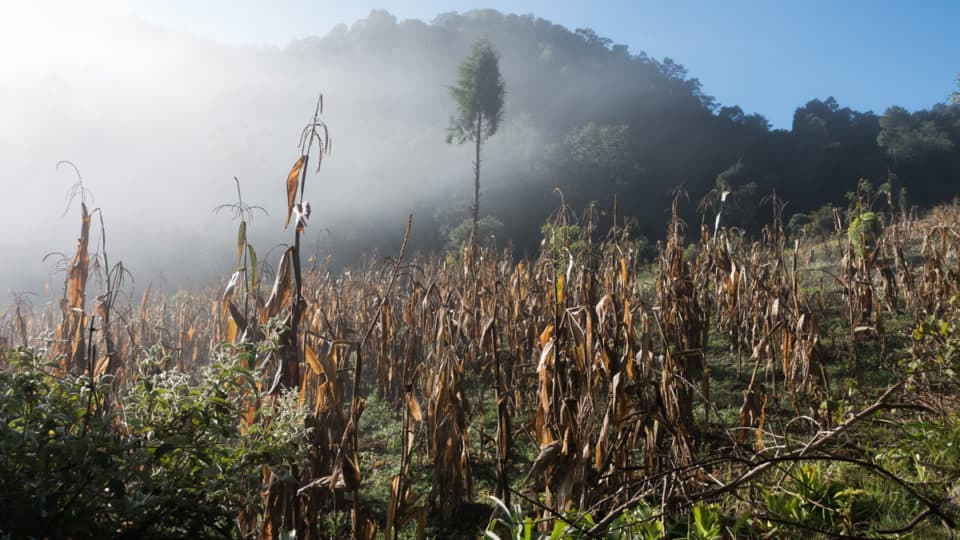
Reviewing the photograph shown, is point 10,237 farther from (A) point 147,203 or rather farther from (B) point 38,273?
(A) point 147,203

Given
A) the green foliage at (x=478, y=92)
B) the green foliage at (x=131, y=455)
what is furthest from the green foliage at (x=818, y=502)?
the green foliage at (x=478, y=92)

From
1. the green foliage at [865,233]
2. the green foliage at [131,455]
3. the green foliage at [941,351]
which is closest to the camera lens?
the green foliage at [131,455]

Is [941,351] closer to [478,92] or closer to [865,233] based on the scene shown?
[865,233]

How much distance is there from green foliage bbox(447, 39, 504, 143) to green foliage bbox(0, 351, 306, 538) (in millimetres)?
26995

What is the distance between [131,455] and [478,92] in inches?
1108

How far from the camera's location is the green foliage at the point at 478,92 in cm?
2781

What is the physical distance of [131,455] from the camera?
3.73 ft

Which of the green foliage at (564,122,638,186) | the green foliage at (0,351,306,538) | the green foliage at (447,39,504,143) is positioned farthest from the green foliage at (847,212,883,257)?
the green foliage at (564,122,638,186)

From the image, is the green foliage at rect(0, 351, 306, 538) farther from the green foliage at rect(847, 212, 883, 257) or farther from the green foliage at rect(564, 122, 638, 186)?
the green foliage at rect(564, 122, 638, 186)

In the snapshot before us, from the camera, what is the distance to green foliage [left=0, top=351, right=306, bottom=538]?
102 cm

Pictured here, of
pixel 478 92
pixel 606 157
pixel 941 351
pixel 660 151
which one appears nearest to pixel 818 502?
pixel 941 351

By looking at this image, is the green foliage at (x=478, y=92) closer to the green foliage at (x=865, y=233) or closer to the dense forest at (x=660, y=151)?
the dense forest at (x=660, y=151)

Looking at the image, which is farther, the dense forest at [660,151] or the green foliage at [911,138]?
the green foliage at [911,138]

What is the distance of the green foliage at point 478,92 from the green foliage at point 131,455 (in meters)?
27.0
